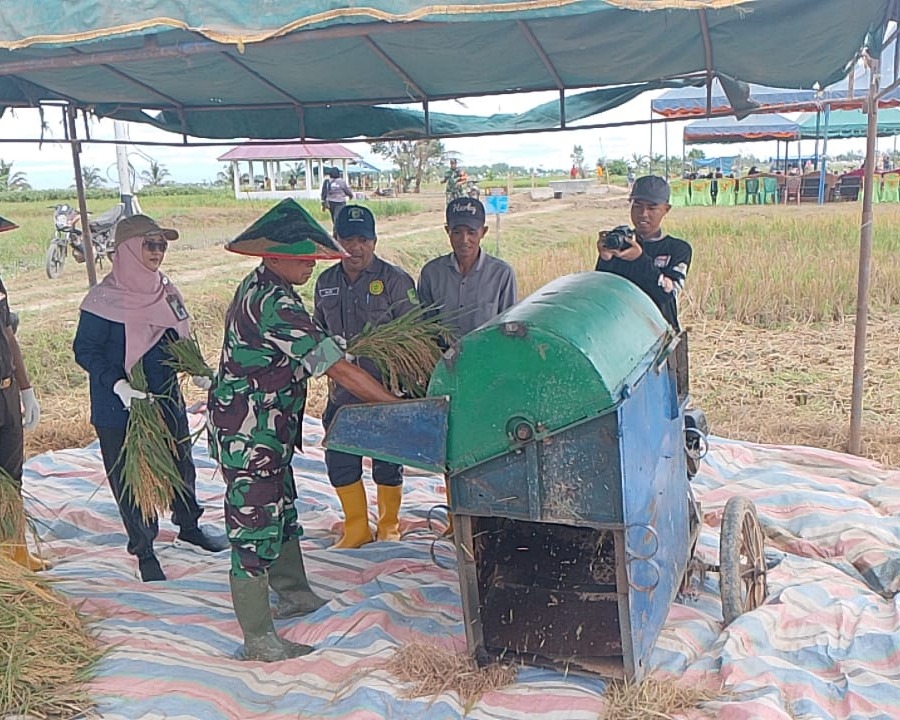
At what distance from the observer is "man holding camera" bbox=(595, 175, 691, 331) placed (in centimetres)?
409

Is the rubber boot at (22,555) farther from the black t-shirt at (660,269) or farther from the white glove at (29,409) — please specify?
the black t-shirt at (660,269)

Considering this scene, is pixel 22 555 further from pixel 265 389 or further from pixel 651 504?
pixel 651 504

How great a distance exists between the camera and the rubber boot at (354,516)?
4.04 metres

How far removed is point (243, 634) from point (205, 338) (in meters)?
7.20

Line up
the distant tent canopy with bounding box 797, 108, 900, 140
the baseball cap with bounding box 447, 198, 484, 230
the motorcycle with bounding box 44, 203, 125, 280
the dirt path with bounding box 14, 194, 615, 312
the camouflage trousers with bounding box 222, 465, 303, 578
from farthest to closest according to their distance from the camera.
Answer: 1. the distant tent canopy with bounding box 797, 108, 900, 140
2. the motorcycle with bounding box 44, 203, 125, 280
3. the dirt path with bounding box 14, 194, 615, 312
4. the baseball cap with bounding box 447, 198, 484, 230
5. the camouflage trousers with bounding box 222, 465, 303, 578

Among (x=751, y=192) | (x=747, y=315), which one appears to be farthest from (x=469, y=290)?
(x=751, y=192)

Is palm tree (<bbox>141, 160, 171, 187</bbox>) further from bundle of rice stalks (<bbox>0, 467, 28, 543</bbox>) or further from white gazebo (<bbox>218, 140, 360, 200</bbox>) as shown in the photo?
bundle of rice stalks (<bbox>0, 467, 28, 543</bbox>)

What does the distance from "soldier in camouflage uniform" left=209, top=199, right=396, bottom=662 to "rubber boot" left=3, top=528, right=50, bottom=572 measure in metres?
0.97

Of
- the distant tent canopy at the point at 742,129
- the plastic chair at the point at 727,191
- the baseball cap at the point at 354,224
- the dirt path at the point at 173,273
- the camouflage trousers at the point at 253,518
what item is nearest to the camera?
the camouflage trousers at the point at 253,518

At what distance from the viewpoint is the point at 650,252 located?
4215 millimetres

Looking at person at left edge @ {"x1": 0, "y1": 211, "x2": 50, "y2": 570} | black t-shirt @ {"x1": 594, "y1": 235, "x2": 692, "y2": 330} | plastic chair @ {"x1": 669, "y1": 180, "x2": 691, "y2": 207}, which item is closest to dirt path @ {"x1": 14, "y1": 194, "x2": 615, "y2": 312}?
plastic chair @ {"x1": 669, "y1": 180, "x2": 691, "y2": 207}

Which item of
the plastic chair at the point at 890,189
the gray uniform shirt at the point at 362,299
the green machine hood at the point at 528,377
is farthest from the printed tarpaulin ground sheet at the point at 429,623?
the plastic chair at the point at 890,189

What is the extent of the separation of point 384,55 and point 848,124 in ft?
62.0

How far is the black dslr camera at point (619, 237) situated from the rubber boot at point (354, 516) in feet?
5.47
